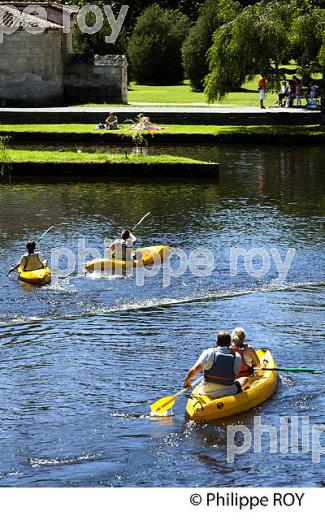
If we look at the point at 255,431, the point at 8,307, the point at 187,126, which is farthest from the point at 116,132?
the point at 255,431

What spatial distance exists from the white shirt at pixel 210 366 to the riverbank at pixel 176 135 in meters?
30.0

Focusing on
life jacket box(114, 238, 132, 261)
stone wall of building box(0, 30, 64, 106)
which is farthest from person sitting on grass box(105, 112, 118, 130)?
life jacket box(114, 238, 132, 261)

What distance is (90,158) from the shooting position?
42.9m

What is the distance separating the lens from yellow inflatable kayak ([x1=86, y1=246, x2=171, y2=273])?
93.5 feet

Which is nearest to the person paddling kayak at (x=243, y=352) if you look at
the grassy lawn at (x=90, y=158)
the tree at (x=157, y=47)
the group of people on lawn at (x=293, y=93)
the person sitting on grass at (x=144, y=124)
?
the grassy lawn at (x=90, y=158)

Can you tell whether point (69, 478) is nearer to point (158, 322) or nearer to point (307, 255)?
point (158, 322)

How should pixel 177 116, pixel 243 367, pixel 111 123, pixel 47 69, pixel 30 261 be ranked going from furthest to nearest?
pixel 47 69 → pixel 177 116 → pixel 111 123 → pixel 30 261 → pixel 243 367

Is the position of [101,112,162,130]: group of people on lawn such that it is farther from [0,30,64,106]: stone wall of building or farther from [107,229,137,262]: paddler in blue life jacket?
[107,229,137,262]: paddler in blue life jacket

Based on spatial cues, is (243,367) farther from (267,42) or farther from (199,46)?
(199,46)

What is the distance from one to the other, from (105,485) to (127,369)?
4979mm

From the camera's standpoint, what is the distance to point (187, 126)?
53031 millimetres

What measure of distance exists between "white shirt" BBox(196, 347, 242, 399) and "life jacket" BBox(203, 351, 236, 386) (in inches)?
1.9

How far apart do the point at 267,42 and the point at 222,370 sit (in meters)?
33.3

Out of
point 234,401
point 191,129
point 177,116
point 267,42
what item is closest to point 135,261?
point 234,401
